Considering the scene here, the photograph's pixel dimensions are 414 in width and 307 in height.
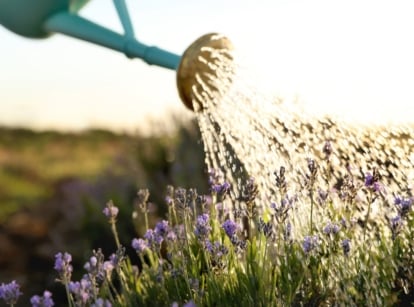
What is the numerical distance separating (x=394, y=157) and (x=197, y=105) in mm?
846

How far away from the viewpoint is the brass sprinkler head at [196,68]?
368 centimetres

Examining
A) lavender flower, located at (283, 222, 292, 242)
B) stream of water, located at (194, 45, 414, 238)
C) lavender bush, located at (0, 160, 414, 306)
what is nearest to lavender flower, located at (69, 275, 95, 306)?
lavender bush, located at (0, 160, 414, 306)

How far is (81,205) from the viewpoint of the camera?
6.04 metres

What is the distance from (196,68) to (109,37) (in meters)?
0.96

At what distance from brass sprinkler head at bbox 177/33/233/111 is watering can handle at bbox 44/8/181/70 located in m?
0.26

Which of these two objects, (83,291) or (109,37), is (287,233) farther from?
(109,37)

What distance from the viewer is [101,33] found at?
14.9ft

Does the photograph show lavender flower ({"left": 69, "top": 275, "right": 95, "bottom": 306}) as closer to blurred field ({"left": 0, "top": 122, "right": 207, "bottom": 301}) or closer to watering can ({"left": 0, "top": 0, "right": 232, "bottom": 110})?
watering can ({"left": 0, "top": 0, "right": 232, "bottom": 110})

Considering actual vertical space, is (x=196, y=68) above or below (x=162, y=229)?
above

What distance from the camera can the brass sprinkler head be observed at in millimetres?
3682

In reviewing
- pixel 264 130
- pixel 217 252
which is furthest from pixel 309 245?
pixel 264 130

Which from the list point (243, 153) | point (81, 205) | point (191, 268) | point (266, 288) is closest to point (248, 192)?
point (266, 288)

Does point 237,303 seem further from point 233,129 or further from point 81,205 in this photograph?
point 81,205

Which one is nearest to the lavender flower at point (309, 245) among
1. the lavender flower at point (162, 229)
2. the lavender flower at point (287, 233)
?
the lavender flower at point (287, 233)
